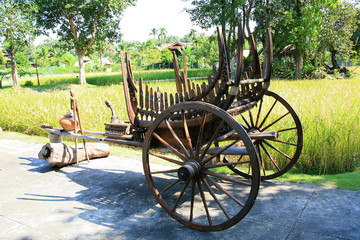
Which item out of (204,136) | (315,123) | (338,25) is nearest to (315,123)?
(315,123)

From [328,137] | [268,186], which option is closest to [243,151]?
[268,186]

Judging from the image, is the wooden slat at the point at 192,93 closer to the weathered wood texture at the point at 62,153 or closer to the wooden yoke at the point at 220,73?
the wooden yoke at the point at 220,73

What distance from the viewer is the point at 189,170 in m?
2.35

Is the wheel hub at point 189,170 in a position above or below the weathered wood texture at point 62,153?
above

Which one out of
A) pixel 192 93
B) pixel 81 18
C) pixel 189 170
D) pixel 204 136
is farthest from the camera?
pixel 81 18

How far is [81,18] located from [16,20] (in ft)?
13.8

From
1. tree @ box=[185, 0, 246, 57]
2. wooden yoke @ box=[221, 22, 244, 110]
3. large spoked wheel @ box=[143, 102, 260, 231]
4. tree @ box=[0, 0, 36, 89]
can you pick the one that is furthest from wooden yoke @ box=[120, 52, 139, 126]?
tree @ box=[0, 0, 36, 89]

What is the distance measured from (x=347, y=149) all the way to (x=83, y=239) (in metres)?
3.46

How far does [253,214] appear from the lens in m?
2.66

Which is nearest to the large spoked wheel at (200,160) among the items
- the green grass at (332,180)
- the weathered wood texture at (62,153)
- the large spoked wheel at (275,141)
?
the large spoked wheel at (275,141)

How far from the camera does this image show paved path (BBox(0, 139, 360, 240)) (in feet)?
7.90

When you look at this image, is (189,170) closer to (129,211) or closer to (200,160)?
(200,160)

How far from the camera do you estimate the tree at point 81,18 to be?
18219 mm

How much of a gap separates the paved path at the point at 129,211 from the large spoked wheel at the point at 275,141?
0.33 meters
